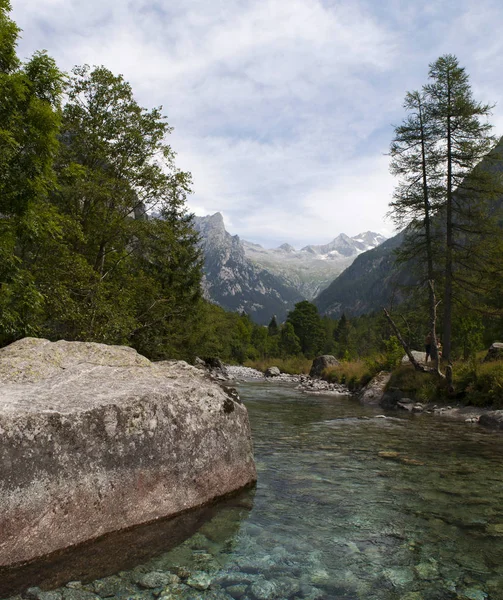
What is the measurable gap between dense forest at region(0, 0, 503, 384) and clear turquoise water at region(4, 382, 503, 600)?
23.8ft

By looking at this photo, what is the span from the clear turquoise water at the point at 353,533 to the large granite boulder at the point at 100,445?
2.18 feet

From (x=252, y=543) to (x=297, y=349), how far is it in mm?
83141

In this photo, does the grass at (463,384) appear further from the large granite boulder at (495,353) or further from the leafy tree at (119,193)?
the leafy tree at (119,193)

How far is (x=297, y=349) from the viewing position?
86125 millimetres

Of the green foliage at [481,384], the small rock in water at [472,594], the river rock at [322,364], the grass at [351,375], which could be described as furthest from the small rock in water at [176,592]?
the river rock at [322,364]

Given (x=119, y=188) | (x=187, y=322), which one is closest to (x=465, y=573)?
(x=119, y=188)

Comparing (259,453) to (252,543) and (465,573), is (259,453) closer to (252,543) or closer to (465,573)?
(252,543)

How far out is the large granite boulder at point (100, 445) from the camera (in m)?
3.49

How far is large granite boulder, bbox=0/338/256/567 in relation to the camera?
11.4 feet

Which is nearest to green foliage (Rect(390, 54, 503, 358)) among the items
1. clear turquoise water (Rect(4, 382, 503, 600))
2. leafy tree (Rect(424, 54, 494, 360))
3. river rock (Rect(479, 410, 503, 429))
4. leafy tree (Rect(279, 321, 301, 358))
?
leafy tree (Rect(424, 54, 494, 360))

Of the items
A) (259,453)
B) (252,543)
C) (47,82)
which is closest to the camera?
(252,543)

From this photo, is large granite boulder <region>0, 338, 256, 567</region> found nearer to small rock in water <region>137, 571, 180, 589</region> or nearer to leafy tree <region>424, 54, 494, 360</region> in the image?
small rock in water <region>137, 571, 180, 589</region>

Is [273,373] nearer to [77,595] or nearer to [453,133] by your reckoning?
[453,133]

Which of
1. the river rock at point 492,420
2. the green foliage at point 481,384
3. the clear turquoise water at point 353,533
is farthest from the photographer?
the green foliage at point 481,384
